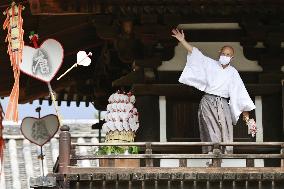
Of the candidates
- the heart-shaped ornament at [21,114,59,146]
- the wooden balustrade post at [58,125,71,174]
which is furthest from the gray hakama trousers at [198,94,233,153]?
the heart-shaped ornament at [21,114,59,146]

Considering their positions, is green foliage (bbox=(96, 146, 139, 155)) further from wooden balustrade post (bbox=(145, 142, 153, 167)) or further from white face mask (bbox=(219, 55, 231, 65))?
white face mask (bbox=(219, 55, 231, 65))

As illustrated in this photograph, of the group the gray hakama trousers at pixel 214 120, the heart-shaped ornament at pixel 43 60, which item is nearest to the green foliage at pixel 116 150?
the gray hakama trousers at pixel 214 120

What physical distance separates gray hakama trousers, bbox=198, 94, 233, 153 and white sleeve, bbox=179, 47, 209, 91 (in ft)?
0.65

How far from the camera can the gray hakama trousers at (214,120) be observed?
46.5ft

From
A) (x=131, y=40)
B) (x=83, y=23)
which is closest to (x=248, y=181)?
(x=131, y=40)

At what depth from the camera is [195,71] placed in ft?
47.0

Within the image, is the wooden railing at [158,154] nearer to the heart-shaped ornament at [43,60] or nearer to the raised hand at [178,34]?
the heart-shaped ornament at [43,60]

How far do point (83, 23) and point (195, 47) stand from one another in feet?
6.32

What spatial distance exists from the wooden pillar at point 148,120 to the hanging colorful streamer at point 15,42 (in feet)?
5.57

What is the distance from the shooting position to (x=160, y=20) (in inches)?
578

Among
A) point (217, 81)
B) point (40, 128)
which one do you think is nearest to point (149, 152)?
point (217, 81)

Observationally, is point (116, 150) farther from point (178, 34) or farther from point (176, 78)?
point (178, 34)

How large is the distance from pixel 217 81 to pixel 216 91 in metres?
0.13

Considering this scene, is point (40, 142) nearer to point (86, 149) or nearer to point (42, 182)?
point (42, 182)
